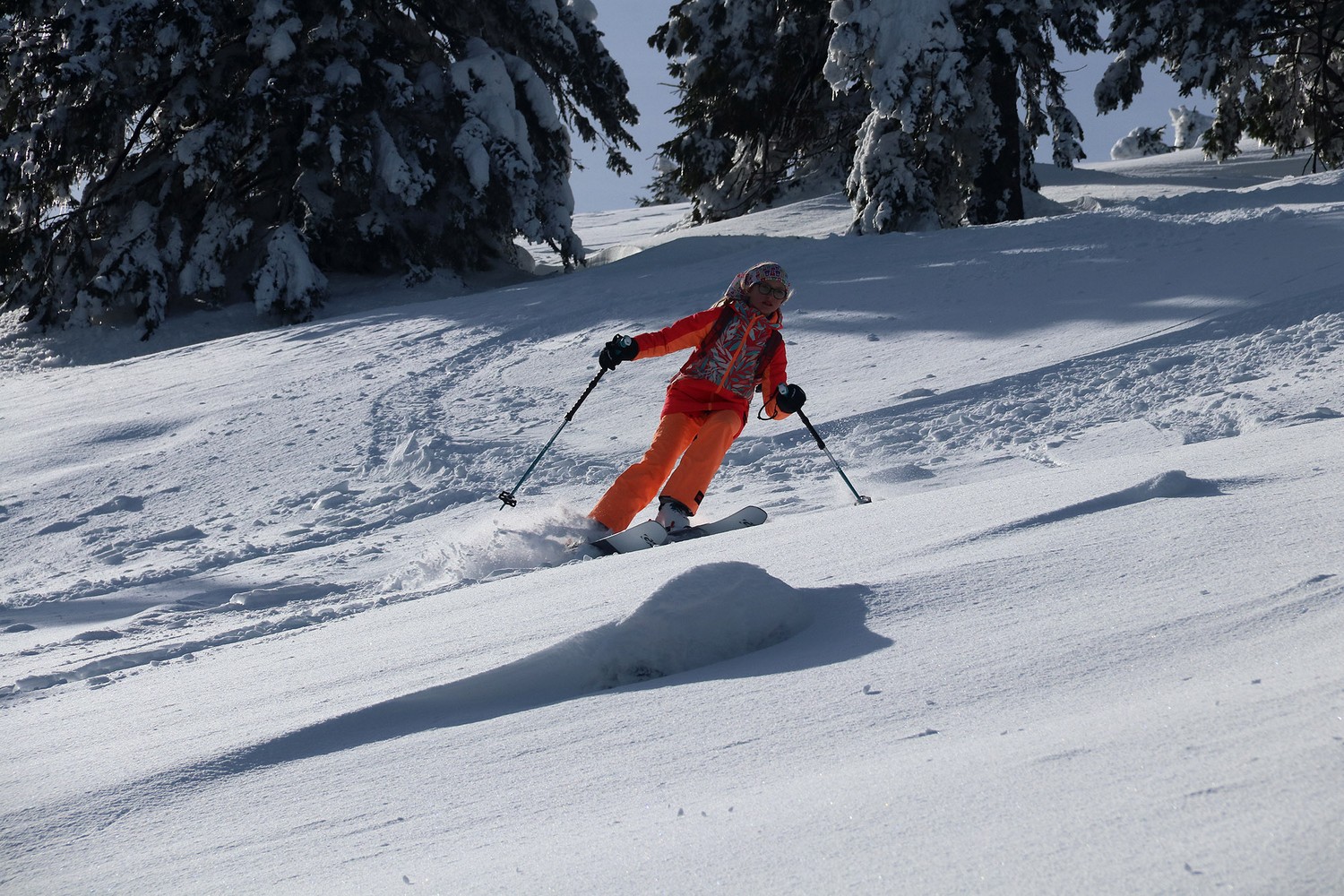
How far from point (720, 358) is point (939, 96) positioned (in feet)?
24.5

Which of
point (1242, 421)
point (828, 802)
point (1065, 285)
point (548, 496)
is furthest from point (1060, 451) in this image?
point (828, 802)

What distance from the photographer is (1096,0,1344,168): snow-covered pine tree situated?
548 inches

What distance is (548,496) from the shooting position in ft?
19.5

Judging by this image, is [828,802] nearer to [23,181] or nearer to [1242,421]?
[1242,421]

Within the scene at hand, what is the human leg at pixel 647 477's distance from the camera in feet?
16.7

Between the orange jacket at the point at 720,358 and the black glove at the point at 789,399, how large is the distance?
15 centimetres

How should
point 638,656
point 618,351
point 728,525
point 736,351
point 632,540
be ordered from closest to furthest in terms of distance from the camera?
point 638,656, point 632,540, point 728,525, point 618,351, point 736,351

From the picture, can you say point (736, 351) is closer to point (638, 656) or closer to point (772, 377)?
point (772, 377)

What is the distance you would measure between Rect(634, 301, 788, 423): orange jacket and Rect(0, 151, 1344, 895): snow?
0.54 m

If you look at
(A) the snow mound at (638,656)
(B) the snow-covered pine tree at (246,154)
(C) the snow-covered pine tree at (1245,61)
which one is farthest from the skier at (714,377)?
(C) the snow-covered pine tree at (1245,61)

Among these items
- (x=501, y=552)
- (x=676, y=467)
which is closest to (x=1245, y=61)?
(x=676, y=467)

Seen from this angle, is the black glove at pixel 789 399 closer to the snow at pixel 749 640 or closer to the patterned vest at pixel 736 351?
the patterned vest at pixel 736 351

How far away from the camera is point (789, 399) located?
17.5 ft

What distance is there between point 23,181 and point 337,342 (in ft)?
19.6
